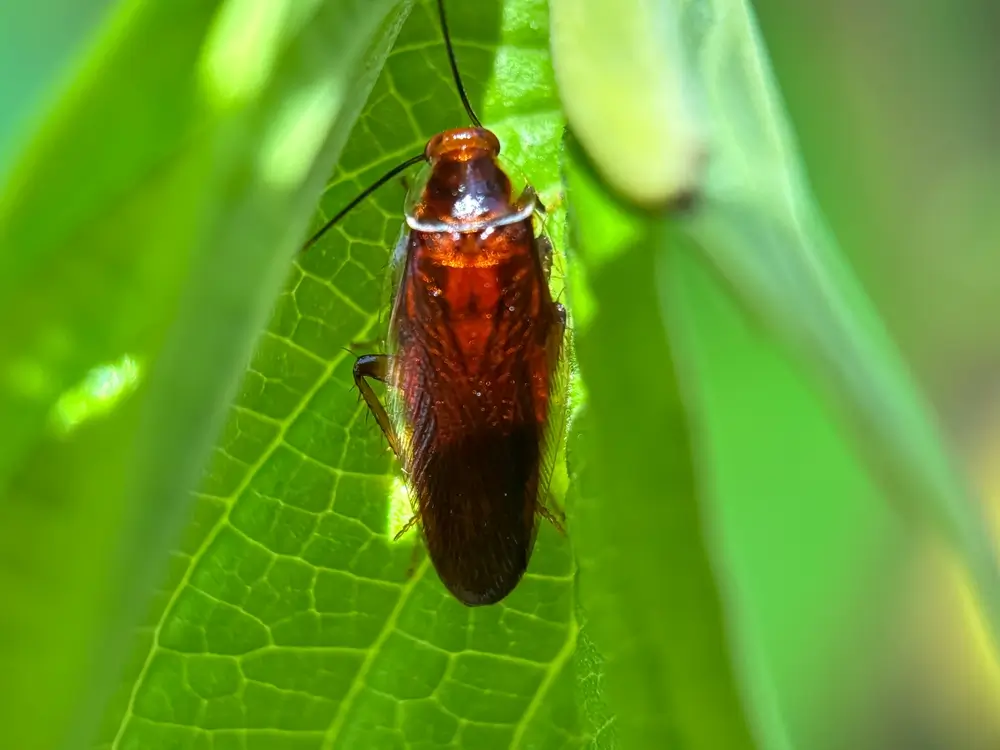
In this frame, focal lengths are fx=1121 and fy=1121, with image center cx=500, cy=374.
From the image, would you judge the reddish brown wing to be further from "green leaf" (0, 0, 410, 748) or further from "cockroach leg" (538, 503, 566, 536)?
"green leaf" (0, 0, 410, 748)

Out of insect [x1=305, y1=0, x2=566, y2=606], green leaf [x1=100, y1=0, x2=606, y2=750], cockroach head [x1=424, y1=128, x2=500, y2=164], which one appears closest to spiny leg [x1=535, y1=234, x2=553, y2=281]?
insect [x1=305, y1=0, x2=566, y2=606]

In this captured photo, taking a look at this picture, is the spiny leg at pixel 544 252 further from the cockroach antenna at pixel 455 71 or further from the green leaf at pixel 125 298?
the green leaf at pixel 125 298

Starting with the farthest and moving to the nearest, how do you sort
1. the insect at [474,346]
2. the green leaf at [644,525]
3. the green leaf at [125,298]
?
the insect at [474,346] → the green leaf at [644,525] → the green leaf at [125,298]

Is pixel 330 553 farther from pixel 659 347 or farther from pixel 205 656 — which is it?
pixel 659 347

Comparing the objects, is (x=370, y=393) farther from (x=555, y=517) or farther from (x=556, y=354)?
(x=556, y=354)

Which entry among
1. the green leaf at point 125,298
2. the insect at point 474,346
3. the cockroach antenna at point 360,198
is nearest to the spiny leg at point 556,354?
the insect at point 474,346

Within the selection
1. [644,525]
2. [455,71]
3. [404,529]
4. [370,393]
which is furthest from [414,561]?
[644,525]
